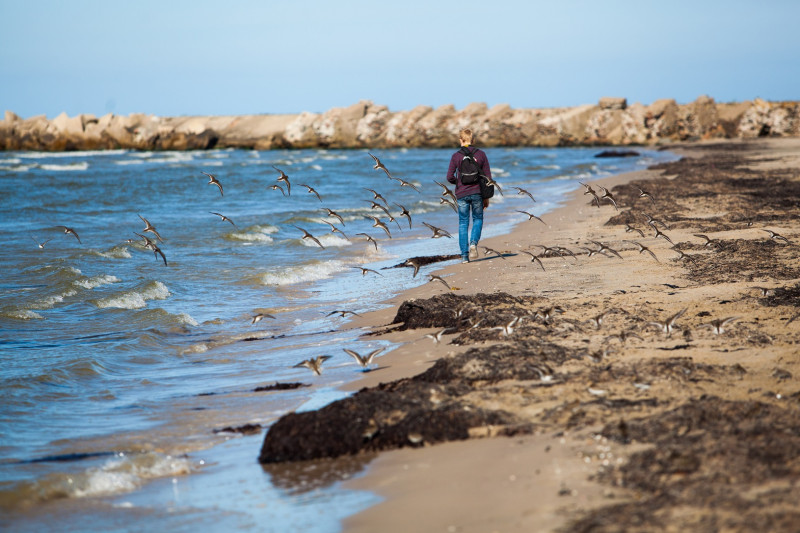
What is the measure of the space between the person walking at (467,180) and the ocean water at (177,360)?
3.23 feet

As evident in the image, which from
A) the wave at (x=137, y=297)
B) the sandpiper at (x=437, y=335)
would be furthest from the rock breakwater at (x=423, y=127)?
the sandpiper at (x=437, y=335)

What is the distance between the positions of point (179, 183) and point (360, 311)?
32689mm

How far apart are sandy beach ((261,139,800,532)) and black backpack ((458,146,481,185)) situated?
2.70m

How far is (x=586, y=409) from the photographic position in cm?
511

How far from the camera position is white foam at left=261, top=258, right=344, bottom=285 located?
1369cm

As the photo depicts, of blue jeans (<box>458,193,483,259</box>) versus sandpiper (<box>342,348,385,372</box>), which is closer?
sandpiper (<box>342,348,385,372</box>)

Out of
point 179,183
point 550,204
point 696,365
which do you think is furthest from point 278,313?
point 179,183

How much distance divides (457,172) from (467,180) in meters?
0.27

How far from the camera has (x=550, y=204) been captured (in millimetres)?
24562

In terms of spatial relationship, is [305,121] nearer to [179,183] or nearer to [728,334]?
[179,183]

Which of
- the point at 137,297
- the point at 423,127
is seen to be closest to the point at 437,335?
the point at 137,297

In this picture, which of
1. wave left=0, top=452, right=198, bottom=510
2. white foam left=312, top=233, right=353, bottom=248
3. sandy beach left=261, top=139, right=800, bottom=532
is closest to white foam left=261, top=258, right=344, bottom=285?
white foam left=312, top=233, right=353, bottom=248

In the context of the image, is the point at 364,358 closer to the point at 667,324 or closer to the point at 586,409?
the point at 586,409

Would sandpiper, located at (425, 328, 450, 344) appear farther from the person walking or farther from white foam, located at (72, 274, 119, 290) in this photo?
white foam, located at (72, 274, 119, 290)
